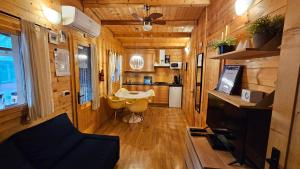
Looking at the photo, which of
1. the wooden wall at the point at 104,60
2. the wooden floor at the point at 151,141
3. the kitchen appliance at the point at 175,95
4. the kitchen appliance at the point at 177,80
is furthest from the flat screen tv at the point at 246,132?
the kitchen appliance at the point at 177,80

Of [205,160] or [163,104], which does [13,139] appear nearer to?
[205,160]

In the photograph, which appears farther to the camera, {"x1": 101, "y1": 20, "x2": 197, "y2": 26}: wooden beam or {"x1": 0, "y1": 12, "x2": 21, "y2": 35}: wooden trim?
{"x1": 101, "y1": 20, "x2": 197, "y2": 26}: wooden beam

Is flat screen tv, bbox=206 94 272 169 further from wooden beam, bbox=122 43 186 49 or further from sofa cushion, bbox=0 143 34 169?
wooden beam, bbox=122 43 186 49

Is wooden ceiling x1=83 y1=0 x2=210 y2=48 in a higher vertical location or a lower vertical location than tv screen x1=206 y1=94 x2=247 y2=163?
higher

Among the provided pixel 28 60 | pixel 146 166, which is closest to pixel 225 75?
pixel 146 166

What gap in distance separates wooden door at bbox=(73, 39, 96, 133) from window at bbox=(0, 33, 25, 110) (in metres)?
1.01

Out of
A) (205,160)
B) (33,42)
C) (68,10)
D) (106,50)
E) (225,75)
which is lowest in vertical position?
(205,160)

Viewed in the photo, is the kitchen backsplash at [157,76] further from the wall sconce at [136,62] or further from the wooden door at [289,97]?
the wooden door at [289,97]

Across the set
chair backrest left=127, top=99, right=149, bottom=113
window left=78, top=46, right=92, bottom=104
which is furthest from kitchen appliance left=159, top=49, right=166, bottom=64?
window left=78, top=46, right=92, bottom=104

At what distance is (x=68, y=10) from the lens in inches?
92.9

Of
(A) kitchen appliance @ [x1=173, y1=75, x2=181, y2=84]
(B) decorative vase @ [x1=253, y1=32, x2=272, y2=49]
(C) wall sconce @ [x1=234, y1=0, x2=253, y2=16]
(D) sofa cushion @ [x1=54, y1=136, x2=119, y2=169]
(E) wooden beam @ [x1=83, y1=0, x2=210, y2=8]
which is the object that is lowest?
(D) sofa cushion @ [x1=54, y1=136, x2=119, y2=169]

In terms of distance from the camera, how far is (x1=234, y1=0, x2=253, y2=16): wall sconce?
4.98 ft

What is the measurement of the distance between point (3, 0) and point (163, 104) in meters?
5.76

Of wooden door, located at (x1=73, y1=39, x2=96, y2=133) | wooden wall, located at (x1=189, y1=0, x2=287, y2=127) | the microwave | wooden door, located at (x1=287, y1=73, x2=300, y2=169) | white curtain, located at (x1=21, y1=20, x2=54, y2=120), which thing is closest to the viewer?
wooden door, located at (x1=287, y1=73, x2=300, y2=169)
